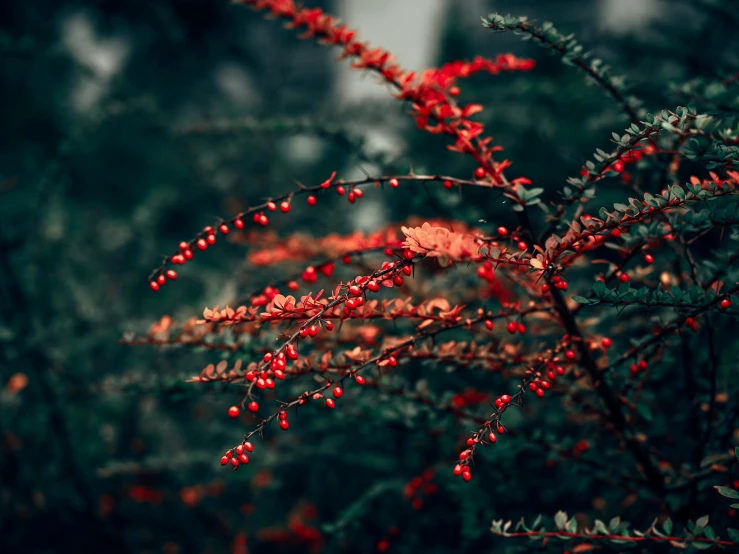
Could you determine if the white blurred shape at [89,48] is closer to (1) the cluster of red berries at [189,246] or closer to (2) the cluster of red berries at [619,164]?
(1) the cluster of red berries at [189,246]

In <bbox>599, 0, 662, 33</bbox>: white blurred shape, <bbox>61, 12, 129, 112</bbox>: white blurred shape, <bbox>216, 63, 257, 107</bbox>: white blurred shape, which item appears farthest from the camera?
<bbox>216, 63, 257, 107</bbox>: white blurred shape

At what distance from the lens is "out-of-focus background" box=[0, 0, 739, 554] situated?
197 cm

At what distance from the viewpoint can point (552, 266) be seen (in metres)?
0.95

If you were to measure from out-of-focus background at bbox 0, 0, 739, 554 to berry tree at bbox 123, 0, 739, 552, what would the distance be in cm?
12

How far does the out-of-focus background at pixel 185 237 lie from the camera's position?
77.5 inches

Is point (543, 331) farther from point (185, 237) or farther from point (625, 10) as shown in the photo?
point (625, 10)

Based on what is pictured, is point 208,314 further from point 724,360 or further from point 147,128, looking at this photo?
point 147,128

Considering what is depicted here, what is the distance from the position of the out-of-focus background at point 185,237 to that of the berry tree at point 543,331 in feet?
0.39

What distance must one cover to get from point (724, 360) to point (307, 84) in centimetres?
732

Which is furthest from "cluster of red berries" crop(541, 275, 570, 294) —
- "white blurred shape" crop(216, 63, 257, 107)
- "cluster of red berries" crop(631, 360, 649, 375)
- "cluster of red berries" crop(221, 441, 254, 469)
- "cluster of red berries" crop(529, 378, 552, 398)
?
"white blurred shape" crop(216, 63, 257, 107)

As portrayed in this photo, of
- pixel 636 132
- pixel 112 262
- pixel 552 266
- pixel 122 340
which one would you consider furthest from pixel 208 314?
pixel 112 262

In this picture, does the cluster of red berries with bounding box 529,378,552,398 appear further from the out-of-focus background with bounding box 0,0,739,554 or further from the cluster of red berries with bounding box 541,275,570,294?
the out-of-focus background with bounding box 0,0,739,554

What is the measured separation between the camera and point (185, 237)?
4.79 metres

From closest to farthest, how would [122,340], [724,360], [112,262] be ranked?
[122,340]
[724,360]
[112,262]
